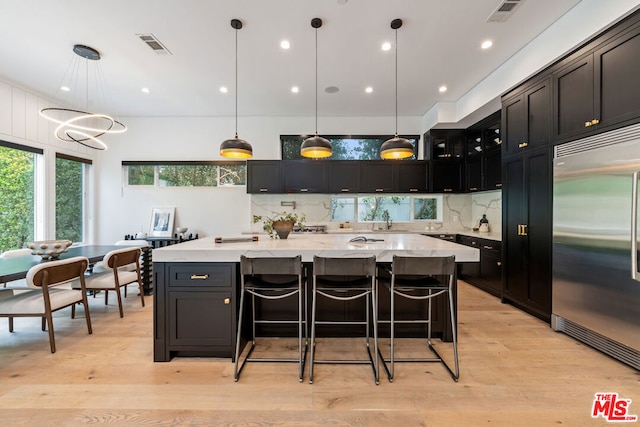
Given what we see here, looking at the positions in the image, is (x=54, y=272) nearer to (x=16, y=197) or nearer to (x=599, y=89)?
(x=16, y=197)

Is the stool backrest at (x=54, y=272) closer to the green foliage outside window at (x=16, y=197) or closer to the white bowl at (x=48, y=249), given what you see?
the white bowl at (x=48, y=249)

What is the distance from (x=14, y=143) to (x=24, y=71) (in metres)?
1.08

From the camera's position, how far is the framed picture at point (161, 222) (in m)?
5.65

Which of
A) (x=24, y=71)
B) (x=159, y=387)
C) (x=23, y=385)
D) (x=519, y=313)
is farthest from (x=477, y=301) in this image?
(x=24, y=71)

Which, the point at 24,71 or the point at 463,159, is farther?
the point at 463,159

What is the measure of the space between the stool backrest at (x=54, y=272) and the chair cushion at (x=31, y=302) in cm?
18

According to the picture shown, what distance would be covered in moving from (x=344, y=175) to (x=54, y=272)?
4.33m

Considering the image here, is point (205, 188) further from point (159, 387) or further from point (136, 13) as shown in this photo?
point (159, 387)

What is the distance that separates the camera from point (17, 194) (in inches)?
172

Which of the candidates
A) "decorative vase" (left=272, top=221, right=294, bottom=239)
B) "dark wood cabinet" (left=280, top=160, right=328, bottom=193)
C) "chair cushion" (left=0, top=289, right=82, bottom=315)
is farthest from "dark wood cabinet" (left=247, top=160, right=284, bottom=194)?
"chair cushion" (left=0, top=289, right=82, bottom=315)

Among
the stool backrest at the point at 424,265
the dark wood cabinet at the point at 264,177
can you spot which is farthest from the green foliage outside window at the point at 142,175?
the stool backrest at the point at 424,265

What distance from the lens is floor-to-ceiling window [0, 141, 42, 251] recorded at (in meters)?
4.19

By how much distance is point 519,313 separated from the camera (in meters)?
3.46

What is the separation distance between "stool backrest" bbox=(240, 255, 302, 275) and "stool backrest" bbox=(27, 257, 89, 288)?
1841 mm
